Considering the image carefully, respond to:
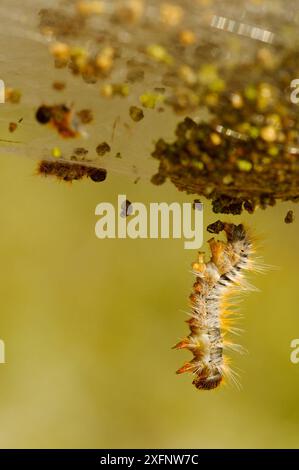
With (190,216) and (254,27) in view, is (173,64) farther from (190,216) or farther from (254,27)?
(190,216)

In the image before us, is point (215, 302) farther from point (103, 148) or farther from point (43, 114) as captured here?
point (43, 114)

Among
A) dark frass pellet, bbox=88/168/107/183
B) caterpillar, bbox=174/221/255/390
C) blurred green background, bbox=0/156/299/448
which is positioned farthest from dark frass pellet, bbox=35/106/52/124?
blurred green background, bbox=0/156/299/448

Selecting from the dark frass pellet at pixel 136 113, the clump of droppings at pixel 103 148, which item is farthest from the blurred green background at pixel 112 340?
the dark frass pellet at pixel 136 113

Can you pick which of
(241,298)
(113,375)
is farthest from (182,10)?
(113,375)

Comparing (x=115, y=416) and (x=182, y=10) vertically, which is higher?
(x=182, y=10)

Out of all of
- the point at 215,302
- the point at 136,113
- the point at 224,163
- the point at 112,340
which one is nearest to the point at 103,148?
the point at 136,113

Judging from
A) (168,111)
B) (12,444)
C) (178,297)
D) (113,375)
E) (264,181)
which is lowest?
(12,444)
